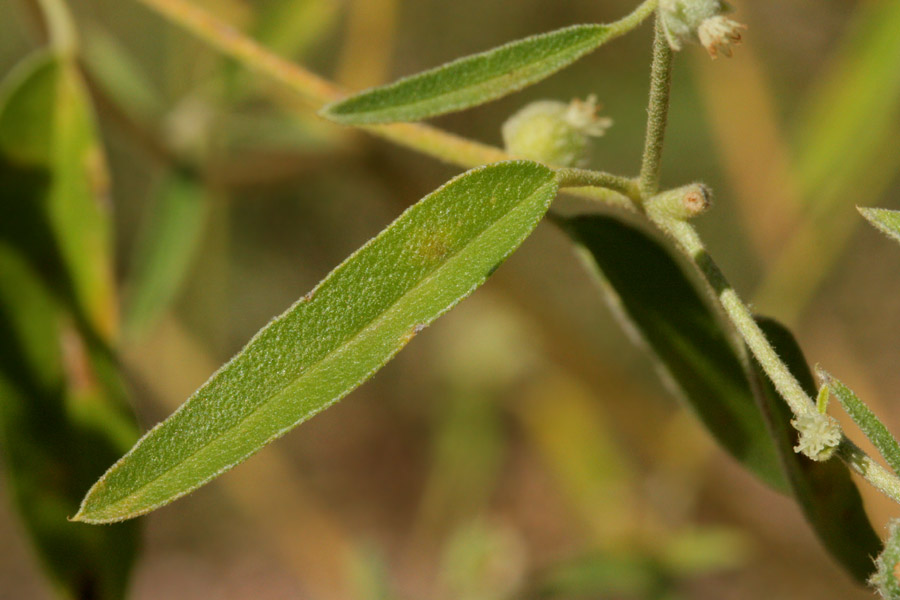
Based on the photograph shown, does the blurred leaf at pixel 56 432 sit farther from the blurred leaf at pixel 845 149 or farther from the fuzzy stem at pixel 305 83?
the blurred leaf at pixel 845 149

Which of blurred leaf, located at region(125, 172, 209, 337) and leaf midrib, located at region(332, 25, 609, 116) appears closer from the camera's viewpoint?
leaf midrib, located at region(332, 25, 609, 116)

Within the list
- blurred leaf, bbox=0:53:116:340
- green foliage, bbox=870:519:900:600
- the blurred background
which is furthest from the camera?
the blurred background

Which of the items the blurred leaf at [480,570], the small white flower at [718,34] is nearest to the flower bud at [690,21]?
the small white flower at [718,34]

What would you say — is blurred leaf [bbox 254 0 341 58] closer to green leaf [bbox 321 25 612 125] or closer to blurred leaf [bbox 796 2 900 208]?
blurred leaf [bbox 796 2 900 208]

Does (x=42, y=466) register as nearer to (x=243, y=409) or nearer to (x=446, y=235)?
(x=243, y=409)

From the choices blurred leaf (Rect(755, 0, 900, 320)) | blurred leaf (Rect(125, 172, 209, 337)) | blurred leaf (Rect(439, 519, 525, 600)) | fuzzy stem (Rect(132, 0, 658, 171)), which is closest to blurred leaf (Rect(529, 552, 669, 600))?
blurred leaf (Rect(439, 519, 525, 600))

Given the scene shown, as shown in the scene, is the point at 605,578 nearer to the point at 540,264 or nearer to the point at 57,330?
the point at 57,330
